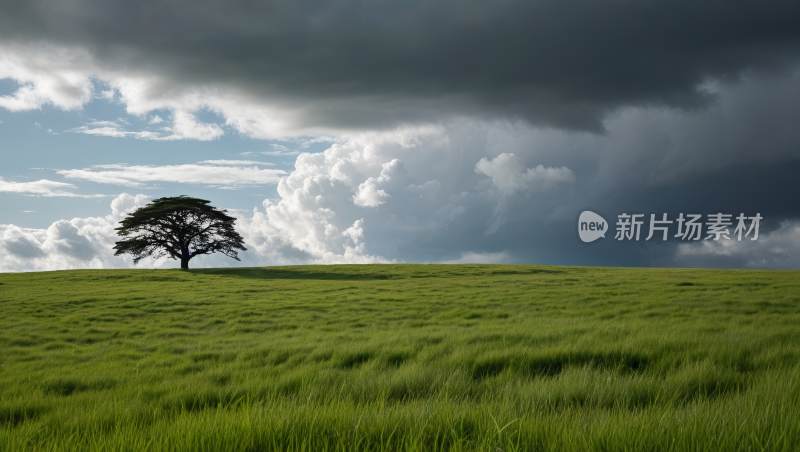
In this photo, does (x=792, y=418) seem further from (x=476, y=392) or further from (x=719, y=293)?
(x=719, y=293)

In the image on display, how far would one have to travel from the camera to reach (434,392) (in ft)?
12.9

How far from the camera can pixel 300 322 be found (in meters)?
15.2

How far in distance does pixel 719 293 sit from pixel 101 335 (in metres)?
25.3

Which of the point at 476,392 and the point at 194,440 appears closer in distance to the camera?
the point at 194,440

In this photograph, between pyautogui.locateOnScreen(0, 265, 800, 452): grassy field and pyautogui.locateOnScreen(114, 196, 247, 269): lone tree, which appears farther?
pyautogui.locateOnScreen(114, 196, 247, 269): lone tree

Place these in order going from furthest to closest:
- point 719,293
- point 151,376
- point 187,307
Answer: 1. point 187,307
2. point 719,293
3. point 151,376

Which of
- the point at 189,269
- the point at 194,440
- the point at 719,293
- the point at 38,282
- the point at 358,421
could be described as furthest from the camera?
the point at 189,269

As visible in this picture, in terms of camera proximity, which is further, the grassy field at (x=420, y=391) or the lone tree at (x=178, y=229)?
the lone tree at (x=178, y=229)

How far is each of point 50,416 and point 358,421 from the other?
154 inches

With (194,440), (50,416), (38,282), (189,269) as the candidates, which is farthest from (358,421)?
(189,269)

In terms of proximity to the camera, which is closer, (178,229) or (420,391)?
(420,391)

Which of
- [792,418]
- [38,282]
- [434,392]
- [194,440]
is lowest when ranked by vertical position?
[38,282]

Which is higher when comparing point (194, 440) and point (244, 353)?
point (194, 440)

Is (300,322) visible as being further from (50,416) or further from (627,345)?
(627,345)
